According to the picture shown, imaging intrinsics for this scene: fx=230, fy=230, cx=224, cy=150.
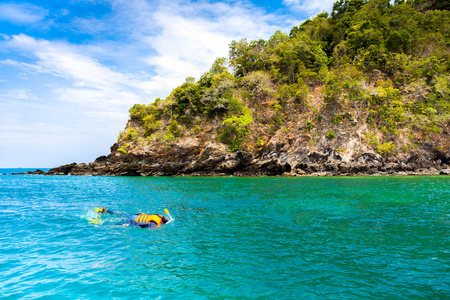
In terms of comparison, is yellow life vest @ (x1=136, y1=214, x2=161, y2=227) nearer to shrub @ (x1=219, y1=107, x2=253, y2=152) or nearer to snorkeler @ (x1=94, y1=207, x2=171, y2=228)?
snorkeler @ (x1=94, y1=207, x2=171, y2=228)

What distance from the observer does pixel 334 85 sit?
1576 inches

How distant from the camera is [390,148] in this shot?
36.4m

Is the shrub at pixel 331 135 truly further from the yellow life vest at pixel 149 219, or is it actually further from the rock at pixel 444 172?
the yellow life vest at pixel 149 219

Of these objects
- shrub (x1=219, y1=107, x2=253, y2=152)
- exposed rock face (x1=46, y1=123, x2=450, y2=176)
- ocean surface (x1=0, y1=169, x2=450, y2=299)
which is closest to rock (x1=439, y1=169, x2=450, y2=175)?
exposed rock face (x1=46, y1=123, x2=450, y2=176)

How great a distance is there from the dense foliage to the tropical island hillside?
0.19 metres

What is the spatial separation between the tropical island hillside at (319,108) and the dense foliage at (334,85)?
0.19m

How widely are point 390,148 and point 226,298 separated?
41.4m

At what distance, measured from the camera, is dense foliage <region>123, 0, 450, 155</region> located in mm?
38156

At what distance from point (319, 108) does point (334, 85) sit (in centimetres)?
451

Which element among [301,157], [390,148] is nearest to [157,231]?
[301,157]

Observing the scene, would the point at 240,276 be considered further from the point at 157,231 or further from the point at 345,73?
the point at 345,73

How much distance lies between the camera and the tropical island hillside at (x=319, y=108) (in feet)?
121

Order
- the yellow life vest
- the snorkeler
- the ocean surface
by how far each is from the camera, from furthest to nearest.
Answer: the yellow life vest < the snorkeler < the ocean surface

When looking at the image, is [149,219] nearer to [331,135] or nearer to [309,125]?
[331,135]
